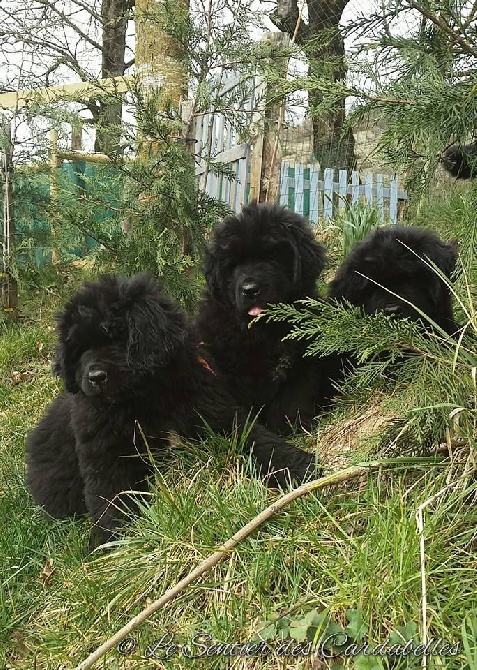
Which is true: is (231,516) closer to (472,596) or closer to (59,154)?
(472,596)

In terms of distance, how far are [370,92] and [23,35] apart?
10543 millimetres

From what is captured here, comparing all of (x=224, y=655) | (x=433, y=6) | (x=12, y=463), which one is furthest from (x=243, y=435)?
(x=12, y=463)

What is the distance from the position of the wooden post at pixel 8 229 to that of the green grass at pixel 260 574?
4.61 m

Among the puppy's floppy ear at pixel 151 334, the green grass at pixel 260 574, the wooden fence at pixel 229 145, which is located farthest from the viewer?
the wooden fence at pixel 229 145

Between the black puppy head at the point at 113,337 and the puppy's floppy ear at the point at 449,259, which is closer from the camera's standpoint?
the black puppy head at the point at 113,337

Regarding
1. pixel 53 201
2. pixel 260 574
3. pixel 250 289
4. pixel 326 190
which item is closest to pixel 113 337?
pixel 250 289

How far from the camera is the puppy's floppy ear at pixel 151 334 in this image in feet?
10.4

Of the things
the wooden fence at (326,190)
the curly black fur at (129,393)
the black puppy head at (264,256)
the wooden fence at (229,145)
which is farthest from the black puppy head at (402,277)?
the wooden fence at (326,190)

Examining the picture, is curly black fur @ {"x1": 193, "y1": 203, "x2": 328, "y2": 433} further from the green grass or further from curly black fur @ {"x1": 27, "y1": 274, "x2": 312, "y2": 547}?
the green grass

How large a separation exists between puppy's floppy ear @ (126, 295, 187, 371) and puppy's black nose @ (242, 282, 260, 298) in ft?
1.78

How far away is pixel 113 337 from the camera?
3229 millimetres

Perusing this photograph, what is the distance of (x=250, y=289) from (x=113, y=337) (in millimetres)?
861

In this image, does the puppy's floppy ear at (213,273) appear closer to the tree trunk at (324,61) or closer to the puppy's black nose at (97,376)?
the tree trunk at (324,61)

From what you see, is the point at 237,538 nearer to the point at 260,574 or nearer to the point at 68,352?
the point at 260,574
